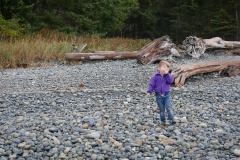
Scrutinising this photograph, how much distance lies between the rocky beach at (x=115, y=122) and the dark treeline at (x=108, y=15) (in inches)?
343

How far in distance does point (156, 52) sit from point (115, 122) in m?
6.63

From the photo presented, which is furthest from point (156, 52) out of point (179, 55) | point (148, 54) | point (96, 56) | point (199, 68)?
point (199, 68)

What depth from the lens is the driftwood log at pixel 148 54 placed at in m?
11.1

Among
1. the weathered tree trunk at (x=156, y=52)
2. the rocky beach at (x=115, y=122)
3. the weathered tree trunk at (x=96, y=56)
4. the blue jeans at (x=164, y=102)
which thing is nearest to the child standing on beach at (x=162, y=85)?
the blue jeans at (x=164, y=102)

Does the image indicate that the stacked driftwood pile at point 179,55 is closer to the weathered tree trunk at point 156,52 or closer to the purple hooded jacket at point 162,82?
the weathered tree trunk at point 156,52

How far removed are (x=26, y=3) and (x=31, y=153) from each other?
16227 mm

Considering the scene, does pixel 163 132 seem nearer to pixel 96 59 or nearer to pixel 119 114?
pixel 119 114

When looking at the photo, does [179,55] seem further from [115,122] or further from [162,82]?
[115,122]

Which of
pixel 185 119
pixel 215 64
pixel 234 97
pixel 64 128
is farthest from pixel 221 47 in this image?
pixel 64 128

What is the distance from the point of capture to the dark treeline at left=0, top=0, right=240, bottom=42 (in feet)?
58.0

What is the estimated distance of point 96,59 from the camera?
1241cm

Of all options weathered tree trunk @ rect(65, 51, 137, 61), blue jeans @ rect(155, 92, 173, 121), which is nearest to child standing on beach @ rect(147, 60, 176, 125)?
blue jeans @ rect(155, 92, 173, 121)

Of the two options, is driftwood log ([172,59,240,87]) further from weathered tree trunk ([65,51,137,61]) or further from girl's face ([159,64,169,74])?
weathered tree trunk ([65,51,137,61])

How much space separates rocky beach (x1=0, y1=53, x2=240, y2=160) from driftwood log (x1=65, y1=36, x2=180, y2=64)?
2.79 m
